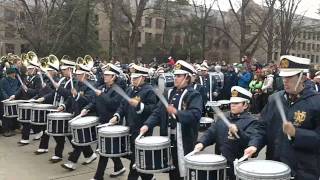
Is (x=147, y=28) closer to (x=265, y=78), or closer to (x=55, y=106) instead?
(x=265, y=78)

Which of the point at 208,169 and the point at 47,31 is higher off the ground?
the point at 47,31

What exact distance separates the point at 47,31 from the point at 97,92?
2718cm

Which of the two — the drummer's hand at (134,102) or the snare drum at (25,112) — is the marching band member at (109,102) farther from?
the snare drum at (25,112)

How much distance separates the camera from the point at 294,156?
4.22 metres

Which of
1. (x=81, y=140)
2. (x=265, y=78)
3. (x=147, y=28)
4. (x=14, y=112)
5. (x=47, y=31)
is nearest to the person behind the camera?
(x=81, y=140)

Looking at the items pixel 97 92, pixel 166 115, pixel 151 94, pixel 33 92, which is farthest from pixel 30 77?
pixel 166 115

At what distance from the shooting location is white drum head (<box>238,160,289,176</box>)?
160 inches

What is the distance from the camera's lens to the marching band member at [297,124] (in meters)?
4.05

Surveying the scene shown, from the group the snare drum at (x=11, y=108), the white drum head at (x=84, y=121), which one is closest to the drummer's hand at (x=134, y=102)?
the white drum head at (x=84, y=121)

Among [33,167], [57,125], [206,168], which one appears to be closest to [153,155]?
[206,168]

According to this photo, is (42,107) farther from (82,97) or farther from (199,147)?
(199,147)

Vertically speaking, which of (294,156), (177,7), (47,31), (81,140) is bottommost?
(81,140)

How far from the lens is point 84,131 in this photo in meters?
7.37

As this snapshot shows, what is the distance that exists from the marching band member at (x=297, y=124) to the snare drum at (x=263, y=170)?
0.14 m
